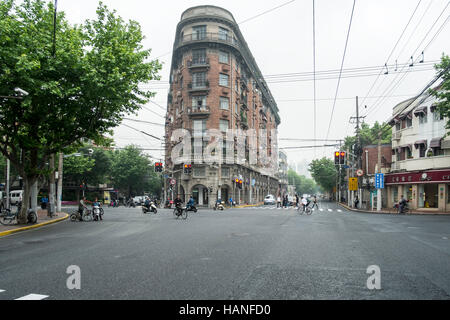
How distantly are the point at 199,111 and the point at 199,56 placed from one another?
23.9ft

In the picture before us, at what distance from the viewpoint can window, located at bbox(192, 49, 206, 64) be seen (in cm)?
4394

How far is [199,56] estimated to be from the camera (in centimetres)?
4416

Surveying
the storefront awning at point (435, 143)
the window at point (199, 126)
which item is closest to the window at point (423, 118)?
the storefront awning at point (435, 143)

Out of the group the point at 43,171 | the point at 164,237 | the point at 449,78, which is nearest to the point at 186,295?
the point at 164,237

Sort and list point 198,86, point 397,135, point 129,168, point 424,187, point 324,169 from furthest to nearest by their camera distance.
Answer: point 324,169 < point 129,168 < point 198,86 < point 397,135 < point 424,187

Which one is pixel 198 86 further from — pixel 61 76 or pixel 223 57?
pixel 61 76

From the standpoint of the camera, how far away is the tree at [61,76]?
1465 centimetres

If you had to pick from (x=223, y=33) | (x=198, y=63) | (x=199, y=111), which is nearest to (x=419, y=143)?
(x=199, y=111)

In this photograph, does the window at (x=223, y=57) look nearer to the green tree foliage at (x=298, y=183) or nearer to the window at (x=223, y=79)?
the window at (x=223, y=79)

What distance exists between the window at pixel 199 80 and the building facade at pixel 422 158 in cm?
2351

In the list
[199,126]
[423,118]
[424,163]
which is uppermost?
[199,126]

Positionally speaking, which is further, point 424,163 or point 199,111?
point 199,111

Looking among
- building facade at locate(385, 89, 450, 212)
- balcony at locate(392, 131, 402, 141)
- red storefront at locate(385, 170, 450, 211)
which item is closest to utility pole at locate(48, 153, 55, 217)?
A: building facade at locate(385, 89, 450, 212)
